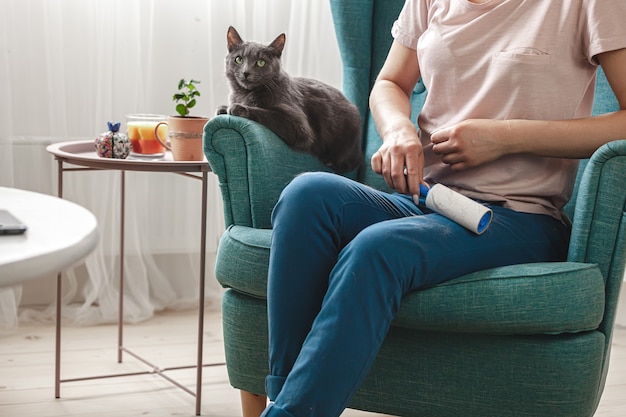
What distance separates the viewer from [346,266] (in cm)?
113

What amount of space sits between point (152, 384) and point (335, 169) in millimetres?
719

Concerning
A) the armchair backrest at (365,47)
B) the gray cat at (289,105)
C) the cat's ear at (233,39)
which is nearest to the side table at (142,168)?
the gray cat at (289,105)

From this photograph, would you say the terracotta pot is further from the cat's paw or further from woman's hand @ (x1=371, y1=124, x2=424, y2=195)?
woman's hand @ (x1=371, y1=124, x2=424, y2=195)

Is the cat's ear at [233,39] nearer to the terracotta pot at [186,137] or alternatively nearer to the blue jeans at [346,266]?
the terracotta pot at [186,137]

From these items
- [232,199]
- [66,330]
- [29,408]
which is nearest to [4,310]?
[66,330]

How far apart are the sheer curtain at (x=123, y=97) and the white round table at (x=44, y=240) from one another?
1.57 metres

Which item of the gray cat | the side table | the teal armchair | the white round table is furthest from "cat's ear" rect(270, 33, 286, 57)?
the white round table

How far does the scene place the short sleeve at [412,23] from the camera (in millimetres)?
1585

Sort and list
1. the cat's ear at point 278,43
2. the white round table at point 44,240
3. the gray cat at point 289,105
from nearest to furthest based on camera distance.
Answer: the white round table at point 44,240, the gray cat at point 289,105, the cat's ear at point 278,43

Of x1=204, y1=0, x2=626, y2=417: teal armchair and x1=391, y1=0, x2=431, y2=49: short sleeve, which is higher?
x1=391, y1=0, x2=431, y2=49: short sleeve

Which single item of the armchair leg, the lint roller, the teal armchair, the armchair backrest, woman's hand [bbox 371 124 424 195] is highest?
the armchair backrest

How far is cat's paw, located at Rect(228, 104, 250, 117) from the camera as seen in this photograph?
1.61m

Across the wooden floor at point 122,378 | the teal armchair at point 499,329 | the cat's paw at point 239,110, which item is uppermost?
the cat's paw at point 239,110

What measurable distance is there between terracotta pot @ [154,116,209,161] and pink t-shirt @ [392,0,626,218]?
1.83 feet
